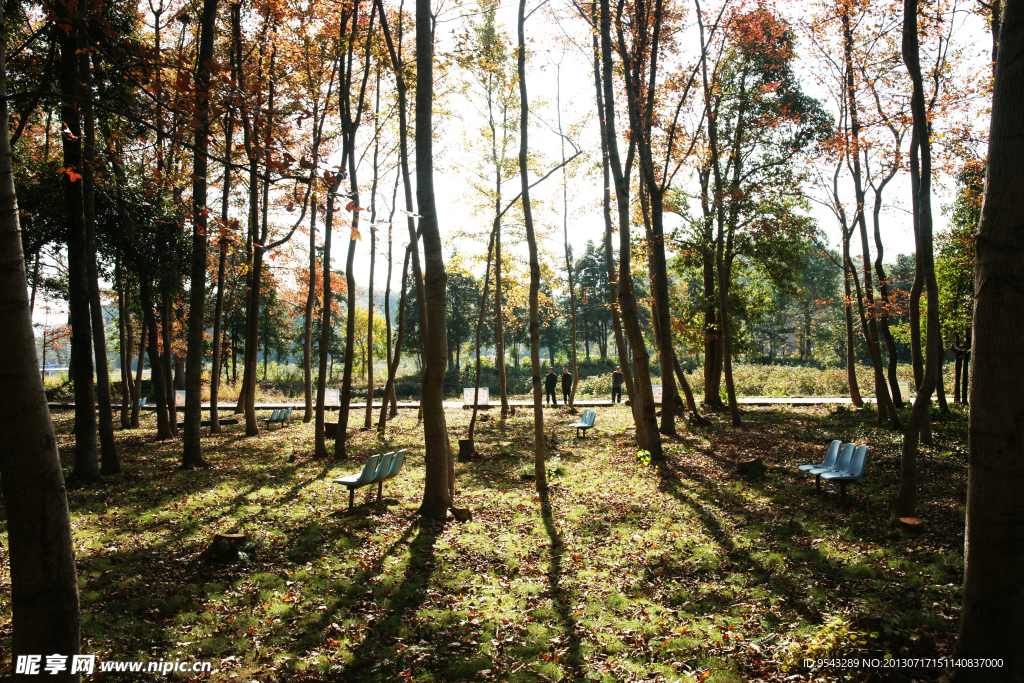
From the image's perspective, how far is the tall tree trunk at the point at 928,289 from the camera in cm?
650

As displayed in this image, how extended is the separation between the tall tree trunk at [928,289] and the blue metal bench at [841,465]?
0.76 metres

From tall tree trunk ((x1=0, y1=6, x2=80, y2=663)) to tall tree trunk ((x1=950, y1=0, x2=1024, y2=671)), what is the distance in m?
4.95

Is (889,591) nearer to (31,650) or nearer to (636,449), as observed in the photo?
(31,650)

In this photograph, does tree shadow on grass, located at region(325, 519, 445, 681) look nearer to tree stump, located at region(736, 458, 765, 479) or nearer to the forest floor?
the forest floor

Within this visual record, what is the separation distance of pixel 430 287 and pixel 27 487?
5.60 metres

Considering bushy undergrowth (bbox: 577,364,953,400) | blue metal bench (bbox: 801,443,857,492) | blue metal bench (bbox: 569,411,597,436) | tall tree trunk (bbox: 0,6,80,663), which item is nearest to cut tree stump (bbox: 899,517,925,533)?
blue metal bench (bbox: 801,443,857,492)

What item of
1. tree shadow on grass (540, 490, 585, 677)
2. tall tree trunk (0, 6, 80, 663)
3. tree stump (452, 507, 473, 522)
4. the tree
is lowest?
tree shadow on grass (540, 490, 585, 677)

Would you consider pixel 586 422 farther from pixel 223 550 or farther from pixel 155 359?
pixel 155 359

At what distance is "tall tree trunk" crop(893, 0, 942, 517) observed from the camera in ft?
21.3

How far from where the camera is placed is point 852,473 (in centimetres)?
756

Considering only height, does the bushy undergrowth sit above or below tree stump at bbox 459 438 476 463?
above

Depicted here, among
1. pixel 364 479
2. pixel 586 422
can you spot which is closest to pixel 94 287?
pixel 364 479

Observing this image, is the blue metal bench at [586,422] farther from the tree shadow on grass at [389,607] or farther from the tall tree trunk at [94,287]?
the tall tree trunk at [94,287]

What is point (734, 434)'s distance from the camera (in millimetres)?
14078
